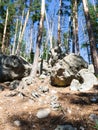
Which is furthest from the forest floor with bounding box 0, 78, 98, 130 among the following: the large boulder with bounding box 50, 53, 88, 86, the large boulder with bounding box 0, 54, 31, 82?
the large boulder with bounding box 0, 54, 31, 82

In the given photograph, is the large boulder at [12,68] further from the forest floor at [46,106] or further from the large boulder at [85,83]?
the large boulder at [85,83]

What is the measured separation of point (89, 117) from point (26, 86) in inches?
185

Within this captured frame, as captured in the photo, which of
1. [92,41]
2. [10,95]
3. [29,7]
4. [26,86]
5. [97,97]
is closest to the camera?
[97,97]

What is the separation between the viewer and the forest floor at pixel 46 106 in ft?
25.8

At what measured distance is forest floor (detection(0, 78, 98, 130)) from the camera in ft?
25.8

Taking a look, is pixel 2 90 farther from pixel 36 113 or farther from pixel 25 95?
pixel 36 113

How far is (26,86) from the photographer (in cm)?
1201

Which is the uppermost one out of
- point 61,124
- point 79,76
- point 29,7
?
point 29,7

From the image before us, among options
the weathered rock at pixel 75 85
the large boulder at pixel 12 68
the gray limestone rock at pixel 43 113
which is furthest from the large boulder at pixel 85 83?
the large boulder at pixel 12 68

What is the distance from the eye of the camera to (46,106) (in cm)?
918

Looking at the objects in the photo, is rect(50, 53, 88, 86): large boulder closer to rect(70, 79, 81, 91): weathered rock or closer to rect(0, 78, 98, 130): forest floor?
rect(70, 79, 81, 91): weathered rock

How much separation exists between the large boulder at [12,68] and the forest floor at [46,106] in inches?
173

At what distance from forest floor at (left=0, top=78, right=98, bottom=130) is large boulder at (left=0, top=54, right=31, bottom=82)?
14.4ft

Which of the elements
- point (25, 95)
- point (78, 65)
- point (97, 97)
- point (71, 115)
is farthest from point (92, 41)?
point (71, 115)
